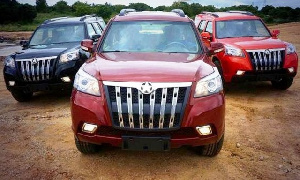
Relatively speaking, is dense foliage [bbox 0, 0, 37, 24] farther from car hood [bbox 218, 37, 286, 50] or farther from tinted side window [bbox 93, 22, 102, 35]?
car hood [bbox 218, 37, 286, 50]

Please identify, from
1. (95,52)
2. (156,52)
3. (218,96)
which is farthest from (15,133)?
(218,96)

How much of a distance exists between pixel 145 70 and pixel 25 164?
1952 millimetres

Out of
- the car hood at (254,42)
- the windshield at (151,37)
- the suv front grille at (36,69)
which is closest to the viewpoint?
the windshield at (151,37)

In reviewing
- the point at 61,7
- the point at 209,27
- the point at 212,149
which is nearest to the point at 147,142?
the point at 212,149

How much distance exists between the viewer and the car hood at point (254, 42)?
7203 millimetres

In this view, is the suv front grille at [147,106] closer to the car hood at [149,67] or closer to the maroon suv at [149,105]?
the maroon suv at [149,105]

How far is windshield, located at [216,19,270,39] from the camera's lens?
27.3 feet

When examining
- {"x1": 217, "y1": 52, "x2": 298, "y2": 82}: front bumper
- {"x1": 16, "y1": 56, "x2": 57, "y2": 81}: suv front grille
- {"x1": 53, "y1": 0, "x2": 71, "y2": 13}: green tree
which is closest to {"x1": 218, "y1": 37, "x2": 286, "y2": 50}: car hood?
{"x1": 217, "y1": 52, "x2": 298, "y2": 82}: front bumper

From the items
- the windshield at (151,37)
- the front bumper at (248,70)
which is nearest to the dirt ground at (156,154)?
the front bumper at (248,70)

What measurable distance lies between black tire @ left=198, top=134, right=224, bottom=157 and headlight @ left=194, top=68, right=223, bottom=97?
69 centimetres

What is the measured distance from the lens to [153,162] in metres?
4.11

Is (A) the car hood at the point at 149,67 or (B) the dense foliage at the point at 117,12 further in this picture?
(B) the dense foliage at the point at 117,12

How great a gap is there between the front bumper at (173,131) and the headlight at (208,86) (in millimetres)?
62

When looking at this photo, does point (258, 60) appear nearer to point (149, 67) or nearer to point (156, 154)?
point (156, 154)
